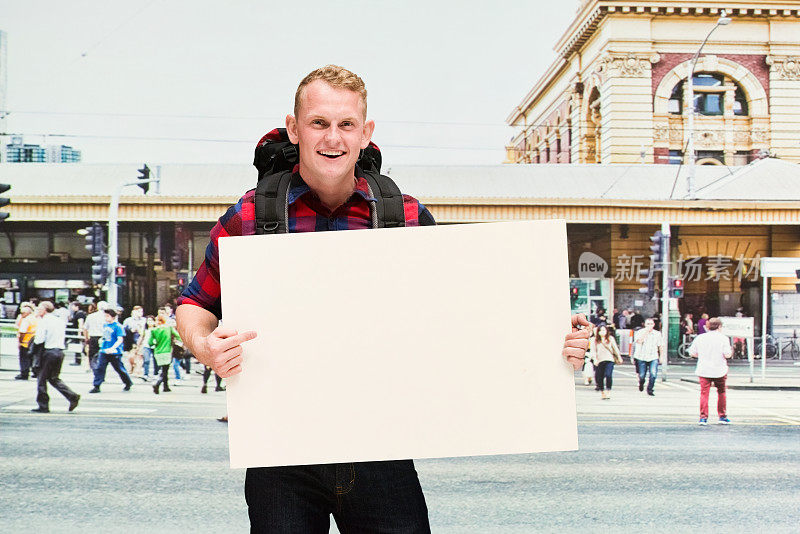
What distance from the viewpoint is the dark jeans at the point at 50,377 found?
5734 mm

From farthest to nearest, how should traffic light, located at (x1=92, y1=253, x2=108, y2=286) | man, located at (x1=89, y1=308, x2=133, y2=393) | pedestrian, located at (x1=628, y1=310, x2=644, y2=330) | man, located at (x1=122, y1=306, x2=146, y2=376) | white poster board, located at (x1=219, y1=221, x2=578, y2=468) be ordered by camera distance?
1. pedestrian, located at (x1=628, y1=310, x2=644, y2=330)
2. traffic light, located at (x1=92, y1=253, x2=108, y2=286)
3. man, located at (x1=122, y1=306, x2=146, y2=376)
4. man, located at (x1=89, y1=308, x2=133, y2=393)
5. white poster board, located at (x1=219, y1=221, x2=578, y2=468)

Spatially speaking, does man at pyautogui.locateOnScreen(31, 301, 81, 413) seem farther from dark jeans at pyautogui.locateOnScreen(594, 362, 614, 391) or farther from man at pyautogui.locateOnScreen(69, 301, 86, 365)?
dark jeans at pyautogui.locateOnScreen(594, 362, 614, 391)

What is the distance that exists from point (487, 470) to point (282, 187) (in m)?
3.65

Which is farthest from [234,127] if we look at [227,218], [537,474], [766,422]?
[766,422]

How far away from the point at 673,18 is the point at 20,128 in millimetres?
4927

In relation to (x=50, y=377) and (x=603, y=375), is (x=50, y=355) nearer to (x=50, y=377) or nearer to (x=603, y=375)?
(x=50, y=377)

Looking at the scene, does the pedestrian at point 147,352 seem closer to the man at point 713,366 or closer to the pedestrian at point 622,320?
the pedestrian at point 622,320

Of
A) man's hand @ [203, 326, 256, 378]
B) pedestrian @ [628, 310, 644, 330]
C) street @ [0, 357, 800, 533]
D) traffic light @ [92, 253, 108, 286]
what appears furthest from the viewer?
pedestrian @ [628, 310, 644, 330]

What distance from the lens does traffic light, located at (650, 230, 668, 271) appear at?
606 centimetres

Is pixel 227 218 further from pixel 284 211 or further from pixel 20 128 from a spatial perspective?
pixel 20 128

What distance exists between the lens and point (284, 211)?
188 cm

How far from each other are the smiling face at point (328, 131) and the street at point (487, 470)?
325 cm

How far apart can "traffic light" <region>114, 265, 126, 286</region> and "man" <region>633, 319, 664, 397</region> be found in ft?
12.6

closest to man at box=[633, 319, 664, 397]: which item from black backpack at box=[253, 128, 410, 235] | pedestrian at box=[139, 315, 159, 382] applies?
pedestrian at box=[139, 315, 159, 382]
